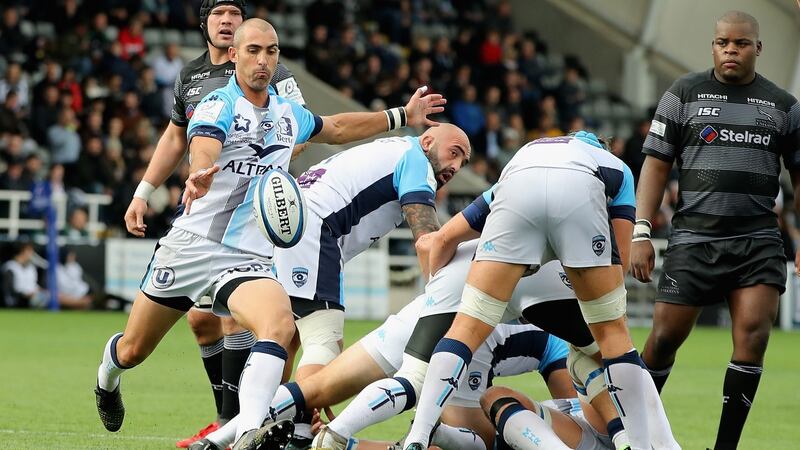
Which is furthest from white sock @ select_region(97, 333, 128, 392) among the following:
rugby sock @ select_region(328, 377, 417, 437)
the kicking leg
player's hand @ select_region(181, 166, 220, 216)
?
rugby sock @ select_region(328, 377, 417, 437)

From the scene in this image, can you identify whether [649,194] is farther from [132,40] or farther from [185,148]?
[132,40]

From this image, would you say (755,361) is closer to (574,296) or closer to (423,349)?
(574,296)

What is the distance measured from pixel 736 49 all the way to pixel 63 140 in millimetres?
14058

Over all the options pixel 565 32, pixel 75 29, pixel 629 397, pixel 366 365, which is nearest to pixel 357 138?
pixel 366 365

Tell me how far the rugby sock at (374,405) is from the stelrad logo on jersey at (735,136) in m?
2.32

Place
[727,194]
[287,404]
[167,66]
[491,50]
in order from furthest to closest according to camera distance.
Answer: [491,50], [167,66], [727,194], [287,404]

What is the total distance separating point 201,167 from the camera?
6227 millimetres

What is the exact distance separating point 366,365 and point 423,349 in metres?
0.39

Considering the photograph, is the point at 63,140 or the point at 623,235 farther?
the point at 63,140

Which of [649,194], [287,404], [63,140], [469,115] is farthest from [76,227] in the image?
[287,404]

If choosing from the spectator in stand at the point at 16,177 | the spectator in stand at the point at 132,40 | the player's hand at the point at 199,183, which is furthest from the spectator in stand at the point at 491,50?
the player's hand at the point at 199,183

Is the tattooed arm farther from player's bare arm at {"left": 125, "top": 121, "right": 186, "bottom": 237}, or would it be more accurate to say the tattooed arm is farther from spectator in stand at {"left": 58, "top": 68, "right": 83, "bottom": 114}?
spectator in stand at {"left": 58, "top": 68, "right": 83, "bottom": 114}

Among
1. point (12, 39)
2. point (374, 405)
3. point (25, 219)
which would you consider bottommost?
point (25, 219)

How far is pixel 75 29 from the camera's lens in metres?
21.8
